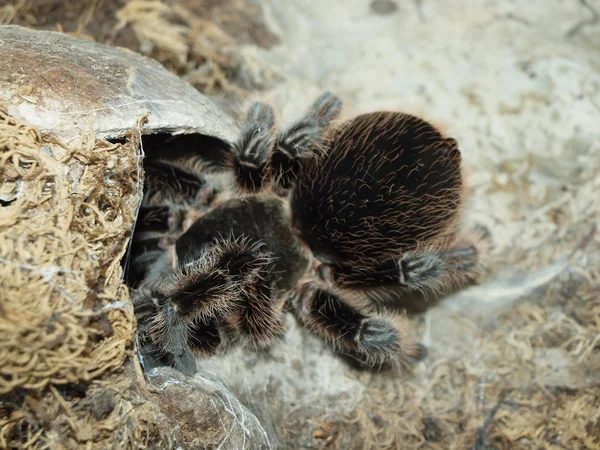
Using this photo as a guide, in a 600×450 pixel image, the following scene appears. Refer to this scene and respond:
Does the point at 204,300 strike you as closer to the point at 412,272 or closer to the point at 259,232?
the point at 259,232

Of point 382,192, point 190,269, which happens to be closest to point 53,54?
point 190,269

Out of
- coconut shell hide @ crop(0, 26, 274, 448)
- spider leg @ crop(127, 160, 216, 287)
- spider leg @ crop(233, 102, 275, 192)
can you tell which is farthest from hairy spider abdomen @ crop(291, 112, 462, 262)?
coconut shell hide @ crop(0, 26, 274, 448)

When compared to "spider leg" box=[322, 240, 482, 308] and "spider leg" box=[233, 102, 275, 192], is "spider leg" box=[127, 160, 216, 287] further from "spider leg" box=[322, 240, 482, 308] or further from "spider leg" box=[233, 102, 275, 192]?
"spider leg" box=[322, 240, 482, 308]

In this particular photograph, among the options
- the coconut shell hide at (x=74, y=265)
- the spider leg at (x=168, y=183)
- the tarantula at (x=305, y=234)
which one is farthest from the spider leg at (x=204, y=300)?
the spider leg at (x=168, y=183)

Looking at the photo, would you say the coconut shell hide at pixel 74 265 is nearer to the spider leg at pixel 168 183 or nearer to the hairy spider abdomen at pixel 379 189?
the spider leg at pixel 168 183

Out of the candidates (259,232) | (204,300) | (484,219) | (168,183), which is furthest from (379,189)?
(484,219)

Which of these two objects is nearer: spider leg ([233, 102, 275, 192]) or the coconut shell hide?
the coconut shell hide
